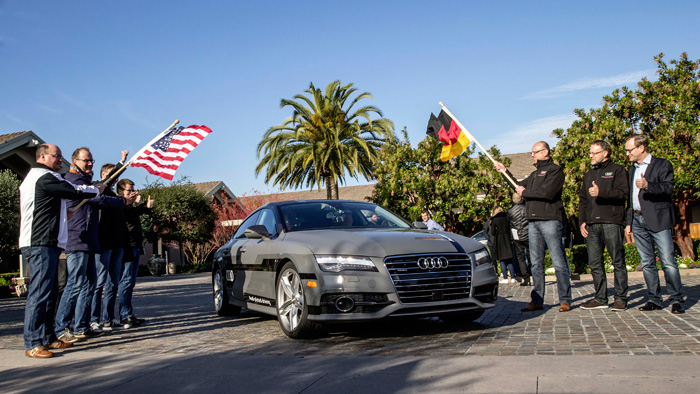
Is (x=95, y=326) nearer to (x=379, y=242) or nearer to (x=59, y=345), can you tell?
(x=59, y=345)

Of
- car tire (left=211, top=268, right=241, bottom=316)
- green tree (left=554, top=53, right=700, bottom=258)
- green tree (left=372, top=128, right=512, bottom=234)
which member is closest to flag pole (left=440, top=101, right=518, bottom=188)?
car tire (left=211, top=268, right=241, bottom=316)

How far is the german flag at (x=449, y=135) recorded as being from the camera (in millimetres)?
9519

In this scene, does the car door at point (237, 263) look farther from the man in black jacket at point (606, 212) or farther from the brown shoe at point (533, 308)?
the man in black jacket at point (606, 212)

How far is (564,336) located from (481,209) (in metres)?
20.1

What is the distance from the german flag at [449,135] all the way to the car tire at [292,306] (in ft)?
12.9

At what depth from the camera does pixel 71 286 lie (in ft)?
21.0

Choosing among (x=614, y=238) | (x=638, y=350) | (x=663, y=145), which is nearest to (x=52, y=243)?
(x=638, y=350)

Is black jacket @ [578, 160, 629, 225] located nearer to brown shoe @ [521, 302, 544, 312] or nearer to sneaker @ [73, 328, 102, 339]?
brown shoe @ [521, 302, 544, 312]

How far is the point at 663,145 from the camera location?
19.5 meters

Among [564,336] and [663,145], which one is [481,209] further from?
[564,336]

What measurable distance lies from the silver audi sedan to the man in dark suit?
6.53 feet

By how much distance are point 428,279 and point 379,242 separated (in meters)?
0.57

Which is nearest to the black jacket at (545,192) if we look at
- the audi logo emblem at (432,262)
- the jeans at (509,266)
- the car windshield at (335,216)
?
the car windshield at (335,216)

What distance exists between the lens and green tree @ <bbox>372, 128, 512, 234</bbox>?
25.3 m
